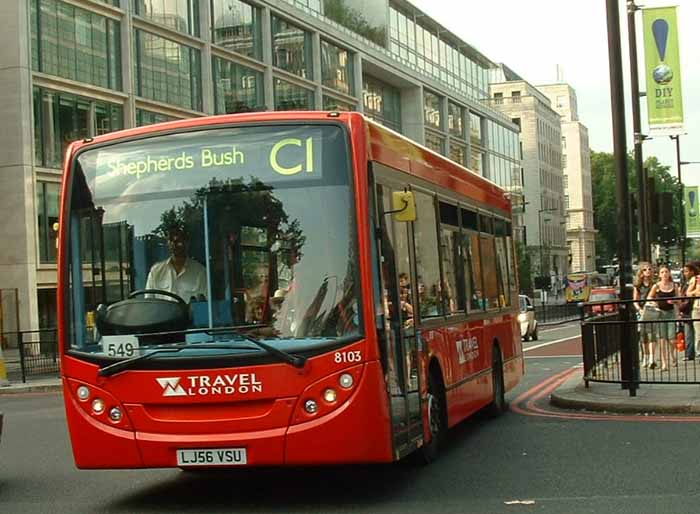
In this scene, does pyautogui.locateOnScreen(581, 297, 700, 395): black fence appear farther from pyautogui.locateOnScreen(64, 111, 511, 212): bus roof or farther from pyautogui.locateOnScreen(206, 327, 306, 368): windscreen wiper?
pyautogui.locateOnScreen(206, 327, 306, 368): windscreen wiper

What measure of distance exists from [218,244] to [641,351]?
317 inches

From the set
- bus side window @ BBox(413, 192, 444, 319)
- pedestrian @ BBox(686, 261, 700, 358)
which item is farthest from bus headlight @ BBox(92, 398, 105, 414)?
pedestrian @ BBox(686, 261, 700, 358)

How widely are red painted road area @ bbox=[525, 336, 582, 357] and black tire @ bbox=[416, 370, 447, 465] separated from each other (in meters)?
18.9

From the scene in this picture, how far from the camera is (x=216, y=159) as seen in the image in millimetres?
8273

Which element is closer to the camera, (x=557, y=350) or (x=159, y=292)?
(x=159, y=292)

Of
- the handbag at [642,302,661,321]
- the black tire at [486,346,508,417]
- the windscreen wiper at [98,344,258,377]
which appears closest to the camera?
the windscreen wiper at [98,344,258,377]

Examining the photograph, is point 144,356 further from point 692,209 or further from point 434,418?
point 692,209

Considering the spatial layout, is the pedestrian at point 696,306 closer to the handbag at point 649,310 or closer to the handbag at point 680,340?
the handbag at point 680,340

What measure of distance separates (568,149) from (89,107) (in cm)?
11682

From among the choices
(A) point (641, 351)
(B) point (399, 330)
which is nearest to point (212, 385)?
(B) point (399, 330)

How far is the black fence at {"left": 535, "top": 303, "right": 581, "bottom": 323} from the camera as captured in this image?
58.3m

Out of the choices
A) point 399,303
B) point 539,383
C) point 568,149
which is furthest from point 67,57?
point 568,149

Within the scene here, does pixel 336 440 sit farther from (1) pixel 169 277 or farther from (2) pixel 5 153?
(2) pixel 5 153

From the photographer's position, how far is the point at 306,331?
25.9 feet
